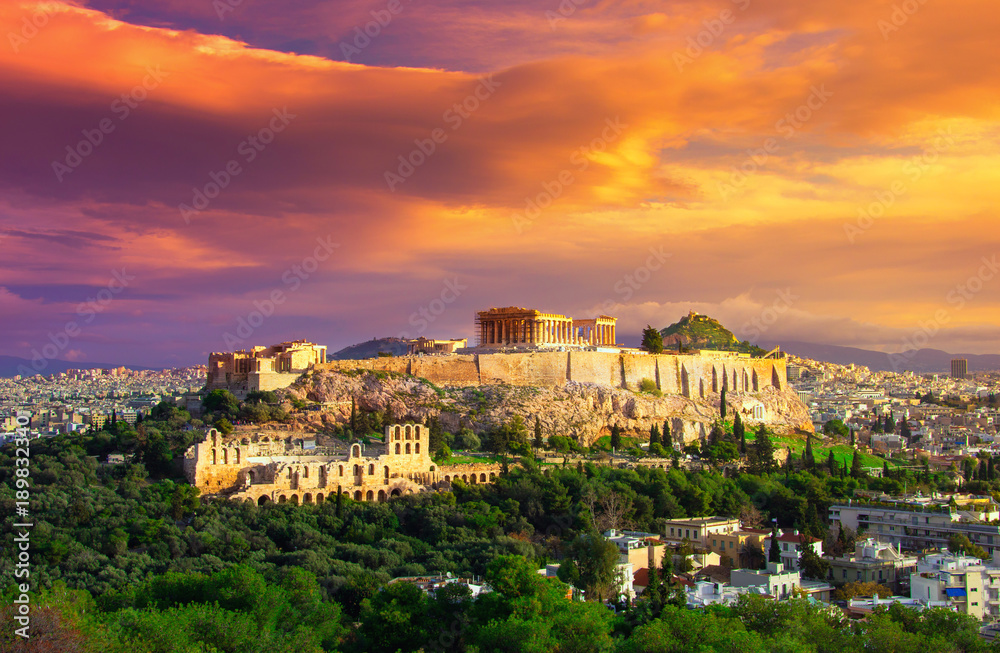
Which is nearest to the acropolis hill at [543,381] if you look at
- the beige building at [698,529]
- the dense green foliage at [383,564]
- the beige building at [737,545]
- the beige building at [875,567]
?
the dense green foliage at [383,564]

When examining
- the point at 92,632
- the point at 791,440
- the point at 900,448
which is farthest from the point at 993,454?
the point at 92,632

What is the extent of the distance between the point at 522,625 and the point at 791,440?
5398 centimetres

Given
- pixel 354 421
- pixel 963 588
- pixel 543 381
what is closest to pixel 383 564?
pixel 354 421

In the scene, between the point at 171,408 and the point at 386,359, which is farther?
the point at 386,359

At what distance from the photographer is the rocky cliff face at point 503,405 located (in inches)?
2218

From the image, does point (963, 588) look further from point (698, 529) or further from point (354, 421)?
point (354, 421)

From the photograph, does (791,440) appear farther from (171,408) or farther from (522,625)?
(522,625)

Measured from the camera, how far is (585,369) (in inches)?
2741

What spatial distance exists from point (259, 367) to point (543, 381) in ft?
61.5

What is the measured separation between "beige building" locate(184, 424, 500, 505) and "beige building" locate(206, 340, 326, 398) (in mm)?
5744

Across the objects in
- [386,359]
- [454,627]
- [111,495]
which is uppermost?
[386,359]

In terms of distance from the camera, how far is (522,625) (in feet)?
86.9

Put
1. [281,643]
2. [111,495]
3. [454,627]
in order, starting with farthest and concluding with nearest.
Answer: [111,495]
[454,627]
[281,643]

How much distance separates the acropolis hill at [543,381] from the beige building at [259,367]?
0.07m
